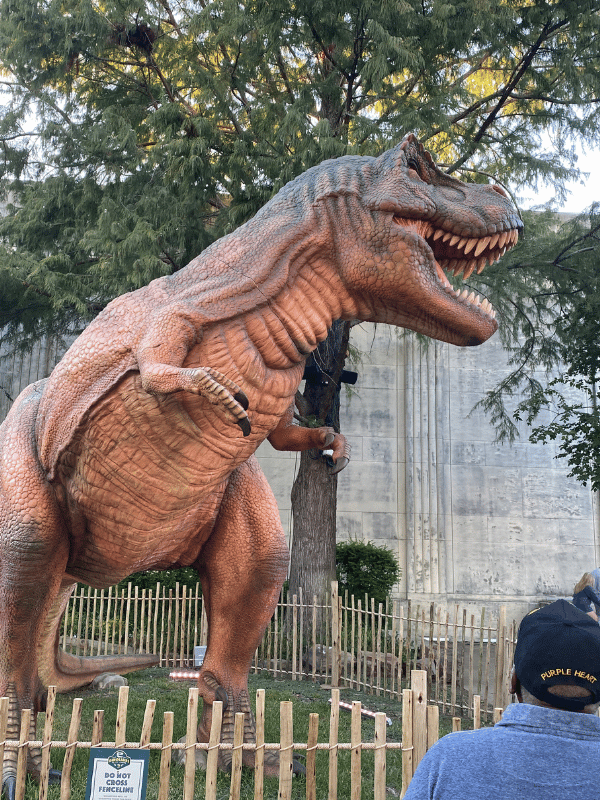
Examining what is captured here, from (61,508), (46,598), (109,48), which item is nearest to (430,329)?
(61,508)

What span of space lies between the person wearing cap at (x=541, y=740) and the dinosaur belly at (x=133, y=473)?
64.9 inches

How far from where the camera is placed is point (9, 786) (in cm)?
282

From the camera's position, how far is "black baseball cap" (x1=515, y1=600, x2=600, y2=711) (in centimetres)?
126

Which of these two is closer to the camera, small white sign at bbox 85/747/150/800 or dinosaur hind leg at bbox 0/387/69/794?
small white sign at bbox 85/747/150/800

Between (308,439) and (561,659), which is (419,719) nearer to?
(308,439)

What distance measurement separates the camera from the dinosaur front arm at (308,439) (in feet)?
10.8

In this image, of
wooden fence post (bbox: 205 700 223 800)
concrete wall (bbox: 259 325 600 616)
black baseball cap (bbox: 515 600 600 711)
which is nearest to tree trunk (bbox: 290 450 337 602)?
concrete wall (bbox: 259 325 600 616)

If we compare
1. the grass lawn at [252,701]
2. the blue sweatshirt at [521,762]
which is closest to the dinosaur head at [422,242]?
the blue sweatshirt at [521,762]

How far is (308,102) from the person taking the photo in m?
8.00

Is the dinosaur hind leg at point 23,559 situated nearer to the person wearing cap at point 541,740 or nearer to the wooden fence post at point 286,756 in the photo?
the wooden fence post at point 286,756

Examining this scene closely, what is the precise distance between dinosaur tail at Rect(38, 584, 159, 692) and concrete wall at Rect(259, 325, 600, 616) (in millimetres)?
8910

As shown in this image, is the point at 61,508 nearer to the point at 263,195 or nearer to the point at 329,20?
the point at 263,195

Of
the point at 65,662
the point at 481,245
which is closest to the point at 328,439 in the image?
the point at 481,245

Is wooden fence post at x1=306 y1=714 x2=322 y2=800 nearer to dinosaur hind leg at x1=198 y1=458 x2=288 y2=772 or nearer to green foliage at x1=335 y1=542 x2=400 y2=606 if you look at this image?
dinosaur hind leg at x1=198 y1=458 x2=288 y2=772
